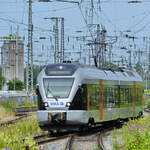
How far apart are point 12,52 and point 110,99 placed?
17131cm

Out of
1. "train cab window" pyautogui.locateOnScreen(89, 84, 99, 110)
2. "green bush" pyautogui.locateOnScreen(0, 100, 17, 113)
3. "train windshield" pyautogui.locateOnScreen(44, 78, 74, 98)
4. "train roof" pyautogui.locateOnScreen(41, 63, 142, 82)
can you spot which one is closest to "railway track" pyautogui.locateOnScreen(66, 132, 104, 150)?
"train cab window" pyautogui.locateOnScreen(89, 84, 99, 110)

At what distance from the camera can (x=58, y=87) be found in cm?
1823

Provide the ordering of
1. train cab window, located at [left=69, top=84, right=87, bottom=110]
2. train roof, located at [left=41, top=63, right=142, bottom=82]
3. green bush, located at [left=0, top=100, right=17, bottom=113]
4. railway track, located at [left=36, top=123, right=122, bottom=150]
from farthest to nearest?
green bush, located at [left=0, top=100, right=17, bottom=113], train roof, located at [left=41, top=63, right=142, bottom=82], train cab window, located at [left=69, top=84, right=87, bottom=110], railway track, located at [left=36, top=123, right=122, bottom=150]

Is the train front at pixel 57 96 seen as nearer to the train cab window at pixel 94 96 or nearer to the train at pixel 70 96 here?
the train at pixel 70 96

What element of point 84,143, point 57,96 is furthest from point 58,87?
point 84,143

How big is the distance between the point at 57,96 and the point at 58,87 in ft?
1.24

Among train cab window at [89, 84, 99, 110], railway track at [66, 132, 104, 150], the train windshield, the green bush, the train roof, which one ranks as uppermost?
the train roof

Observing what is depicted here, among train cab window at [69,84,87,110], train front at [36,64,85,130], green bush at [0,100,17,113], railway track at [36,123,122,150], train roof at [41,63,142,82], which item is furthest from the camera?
green bush at [0,100,17,113]

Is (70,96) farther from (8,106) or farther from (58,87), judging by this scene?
(8,106)

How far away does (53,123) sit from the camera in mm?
17906

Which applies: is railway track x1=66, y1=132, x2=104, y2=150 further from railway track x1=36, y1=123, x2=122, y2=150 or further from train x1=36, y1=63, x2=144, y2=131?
train x1=36, y1=63, x2=144, y2=131

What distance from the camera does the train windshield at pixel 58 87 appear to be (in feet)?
59.5

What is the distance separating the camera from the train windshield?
18.1 m

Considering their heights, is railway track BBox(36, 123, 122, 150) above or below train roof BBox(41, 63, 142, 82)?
below
